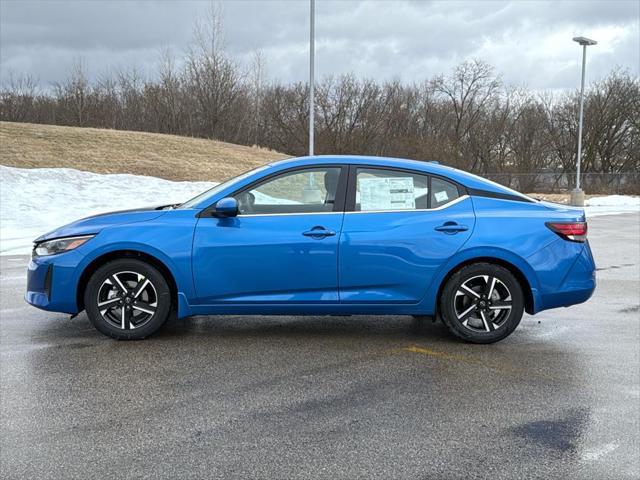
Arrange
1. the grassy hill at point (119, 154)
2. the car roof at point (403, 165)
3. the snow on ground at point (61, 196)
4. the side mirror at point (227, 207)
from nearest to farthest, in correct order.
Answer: the side mirror at point (227, 207) → the car roof at point (403, 165) → the snow on ground at point (61, 196) → the grassy hill at point (119, 154)

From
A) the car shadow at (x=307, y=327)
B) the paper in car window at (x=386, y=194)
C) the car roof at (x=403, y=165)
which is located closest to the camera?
the paper in car window at (x=386, y=194)

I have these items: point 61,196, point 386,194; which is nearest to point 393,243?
point 386,194

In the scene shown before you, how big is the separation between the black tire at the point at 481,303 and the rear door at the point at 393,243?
25 centimetres

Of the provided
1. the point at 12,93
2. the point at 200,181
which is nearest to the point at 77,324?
the point at 200,181

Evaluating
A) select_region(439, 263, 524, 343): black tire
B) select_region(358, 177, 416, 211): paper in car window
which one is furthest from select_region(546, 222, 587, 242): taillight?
select_region(358, 177, 416, 211): paper in car window

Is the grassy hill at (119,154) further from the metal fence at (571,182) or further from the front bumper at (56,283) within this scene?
the front bumper at (56,283)

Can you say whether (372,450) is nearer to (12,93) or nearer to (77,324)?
(77,324)

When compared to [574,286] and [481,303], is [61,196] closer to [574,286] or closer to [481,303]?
[481,303]

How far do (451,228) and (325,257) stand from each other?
1.11m

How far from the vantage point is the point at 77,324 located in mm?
5992

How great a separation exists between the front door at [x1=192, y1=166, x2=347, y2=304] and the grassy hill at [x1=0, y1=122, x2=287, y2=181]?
24741 mm

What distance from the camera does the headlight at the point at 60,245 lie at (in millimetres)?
5258

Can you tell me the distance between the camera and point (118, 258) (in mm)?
5305

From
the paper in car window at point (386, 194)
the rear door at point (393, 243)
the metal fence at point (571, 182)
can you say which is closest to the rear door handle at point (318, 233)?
the rear door at point (393, 243)
